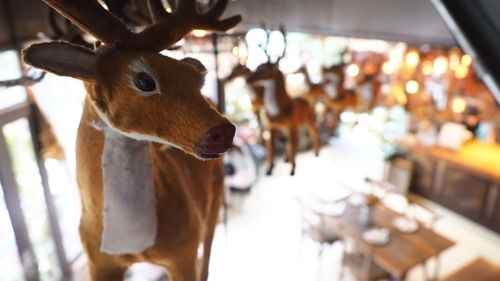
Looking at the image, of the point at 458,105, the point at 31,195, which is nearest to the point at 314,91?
the point at 31,195

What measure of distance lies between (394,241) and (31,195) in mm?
3453

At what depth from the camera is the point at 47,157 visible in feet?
9.78

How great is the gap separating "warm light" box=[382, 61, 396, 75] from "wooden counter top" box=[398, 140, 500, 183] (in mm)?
1710

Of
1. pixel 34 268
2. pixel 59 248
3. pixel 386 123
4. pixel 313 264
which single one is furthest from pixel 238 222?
pixel 386 123

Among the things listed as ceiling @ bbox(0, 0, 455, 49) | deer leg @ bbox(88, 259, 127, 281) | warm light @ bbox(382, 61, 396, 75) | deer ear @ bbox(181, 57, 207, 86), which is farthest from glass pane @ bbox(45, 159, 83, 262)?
warm light @ bbox(382, 61, 396, 75)

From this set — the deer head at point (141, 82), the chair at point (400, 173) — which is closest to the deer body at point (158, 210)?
the deer head at point (141, 82)

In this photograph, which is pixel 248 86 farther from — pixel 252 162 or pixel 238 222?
pixel 238 222

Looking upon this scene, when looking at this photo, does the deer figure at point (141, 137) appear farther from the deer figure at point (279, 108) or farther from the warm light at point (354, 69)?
the warm light at point (354, 69)

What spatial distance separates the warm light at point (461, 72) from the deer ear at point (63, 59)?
7720 millimetres

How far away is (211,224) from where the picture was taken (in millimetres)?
1195

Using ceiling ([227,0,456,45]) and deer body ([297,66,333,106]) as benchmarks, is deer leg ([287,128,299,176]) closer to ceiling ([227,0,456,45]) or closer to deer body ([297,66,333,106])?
deer body ([297,66,333,106])

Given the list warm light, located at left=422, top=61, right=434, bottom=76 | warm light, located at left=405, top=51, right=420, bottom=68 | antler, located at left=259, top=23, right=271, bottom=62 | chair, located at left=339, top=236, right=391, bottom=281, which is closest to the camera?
antler, located at left=259, top=23, right=271, bottom=62

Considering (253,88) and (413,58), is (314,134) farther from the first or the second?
(413,58)

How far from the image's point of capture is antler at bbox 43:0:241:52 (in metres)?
0.53
